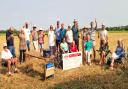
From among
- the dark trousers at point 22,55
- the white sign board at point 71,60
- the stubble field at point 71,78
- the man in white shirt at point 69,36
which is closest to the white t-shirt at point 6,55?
the stubble field at point 71,78

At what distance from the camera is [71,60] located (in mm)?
22000

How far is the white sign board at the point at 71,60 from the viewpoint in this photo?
71.3ft

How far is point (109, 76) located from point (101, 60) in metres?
2.22

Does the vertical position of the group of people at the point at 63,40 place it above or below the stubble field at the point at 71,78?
above

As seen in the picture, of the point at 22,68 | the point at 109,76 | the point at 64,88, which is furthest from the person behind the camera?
the point at 22,68

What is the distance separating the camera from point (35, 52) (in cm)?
2280

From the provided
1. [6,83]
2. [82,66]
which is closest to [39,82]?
[6,83]

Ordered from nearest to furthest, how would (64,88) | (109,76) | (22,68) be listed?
(64,88), (109,76), (22,68)

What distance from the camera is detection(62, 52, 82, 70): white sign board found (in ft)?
71.3

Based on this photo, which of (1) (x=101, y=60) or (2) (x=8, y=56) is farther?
(1) (x=101, y=60)

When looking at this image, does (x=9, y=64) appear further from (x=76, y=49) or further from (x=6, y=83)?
(x=76, y=49)

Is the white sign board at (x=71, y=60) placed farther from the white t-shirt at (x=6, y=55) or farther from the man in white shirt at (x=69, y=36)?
the white t-shirt at (x=6, y=55)

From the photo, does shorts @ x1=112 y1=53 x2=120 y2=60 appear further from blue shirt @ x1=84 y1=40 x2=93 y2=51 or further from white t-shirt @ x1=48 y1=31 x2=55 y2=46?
white t-shirt @ x1=48 y1=31 x2=55 y2=46

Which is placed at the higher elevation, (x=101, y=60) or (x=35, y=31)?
(x=35, y=31)
